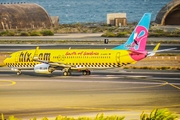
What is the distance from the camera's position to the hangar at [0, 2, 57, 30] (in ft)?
446

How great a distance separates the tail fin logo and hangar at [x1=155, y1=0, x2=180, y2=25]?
262ft

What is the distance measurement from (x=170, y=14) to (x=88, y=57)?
277 feet

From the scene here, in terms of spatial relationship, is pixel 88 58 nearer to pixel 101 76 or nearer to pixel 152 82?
pixel 101 76

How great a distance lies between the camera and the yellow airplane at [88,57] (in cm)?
6488

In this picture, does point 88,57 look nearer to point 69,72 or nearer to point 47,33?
point 69,72

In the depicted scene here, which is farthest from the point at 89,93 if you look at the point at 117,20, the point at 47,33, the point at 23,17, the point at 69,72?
the point at 117,20

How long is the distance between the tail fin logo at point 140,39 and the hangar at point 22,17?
2866 inches

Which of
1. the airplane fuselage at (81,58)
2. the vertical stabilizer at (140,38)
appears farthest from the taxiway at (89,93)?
the vertical stabilizer at (140,38)

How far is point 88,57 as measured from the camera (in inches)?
2628

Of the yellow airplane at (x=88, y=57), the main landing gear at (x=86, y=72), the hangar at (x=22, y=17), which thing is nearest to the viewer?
the yellow airplane at (x=88, y=57)

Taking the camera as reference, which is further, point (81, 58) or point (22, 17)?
point (22, 17)

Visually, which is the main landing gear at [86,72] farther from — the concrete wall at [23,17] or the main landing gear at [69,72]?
the concrete wall at [23,17]

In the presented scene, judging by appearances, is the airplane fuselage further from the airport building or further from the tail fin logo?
the airport building

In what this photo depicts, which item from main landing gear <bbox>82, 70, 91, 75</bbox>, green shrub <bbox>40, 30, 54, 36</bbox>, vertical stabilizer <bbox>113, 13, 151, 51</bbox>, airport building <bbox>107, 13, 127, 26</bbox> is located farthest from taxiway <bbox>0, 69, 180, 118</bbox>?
airport building <bbox>107, 13, 127, 26</bbox>
